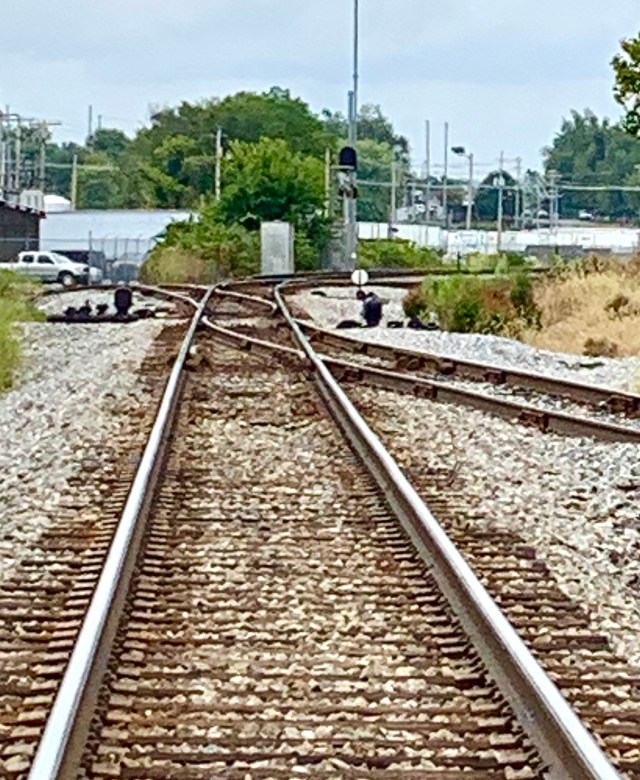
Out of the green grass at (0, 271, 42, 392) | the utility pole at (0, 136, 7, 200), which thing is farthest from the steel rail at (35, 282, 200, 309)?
the utility pole at (0, 136, 7, 200)

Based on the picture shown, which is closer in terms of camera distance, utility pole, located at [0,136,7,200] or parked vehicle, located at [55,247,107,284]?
parked vehicle, located at [55,247,107,284]

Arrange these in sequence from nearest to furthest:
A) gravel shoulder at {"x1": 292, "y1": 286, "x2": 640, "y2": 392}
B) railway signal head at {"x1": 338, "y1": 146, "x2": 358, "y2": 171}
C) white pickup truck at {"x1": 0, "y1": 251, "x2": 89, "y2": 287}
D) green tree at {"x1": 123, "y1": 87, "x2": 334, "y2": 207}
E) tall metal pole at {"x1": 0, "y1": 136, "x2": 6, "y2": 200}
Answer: gravel shoulder at {"x1": 292, "y1": 286, "x2": 640, "y2": 392} < white pickup truck at {"x1": 0, "y1": 251, "x2": 89, "y2": 287} < railway signal head at {"x1": 338, "y1": 146, "x2": 358, "y2": 171} < tall metal pole at {"x1": 0, "y1": 136, "x2": 6, "y2": 200} < green tree at {"x1": 123, "y1": 87, "x2": 334, "y2": 207}

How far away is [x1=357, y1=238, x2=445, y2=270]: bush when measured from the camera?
219ft

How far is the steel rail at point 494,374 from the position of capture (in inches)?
554

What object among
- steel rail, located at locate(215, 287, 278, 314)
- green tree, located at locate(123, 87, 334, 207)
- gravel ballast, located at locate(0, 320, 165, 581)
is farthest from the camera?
green tree, located at locate(123, 87, 334, 207)

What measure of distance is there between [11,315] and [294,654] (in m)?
16.7

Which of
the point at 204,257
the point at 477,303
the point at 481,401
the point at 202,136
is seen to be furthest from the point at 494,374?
the point at 202,136

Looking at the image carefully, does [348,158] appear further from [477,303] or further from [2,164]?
[477,303]

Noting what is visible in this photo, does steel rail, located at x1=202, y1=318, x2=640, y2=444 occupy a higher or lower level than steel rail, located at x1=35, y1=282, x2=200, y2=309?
lower

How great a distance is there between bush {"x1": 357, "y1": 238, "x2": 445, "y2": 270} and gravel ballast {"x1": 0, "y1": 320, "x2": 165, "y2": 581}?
43.0 meters

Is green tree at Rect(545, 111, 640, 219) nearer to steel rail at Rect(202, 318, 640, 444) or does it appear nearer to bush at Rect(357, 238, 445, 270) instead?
bush at Rect(357, 238, 445, 270)

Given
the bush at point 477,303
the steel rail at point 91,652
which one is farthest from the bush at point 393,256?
the steel rail at point 91,652

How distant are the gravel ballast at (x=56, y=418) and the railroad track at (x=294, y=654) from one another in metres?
0.63

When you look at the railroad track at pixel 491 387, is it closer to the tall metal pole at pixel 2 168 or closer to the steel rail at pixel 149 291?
the steel rail at pixel 149 291
